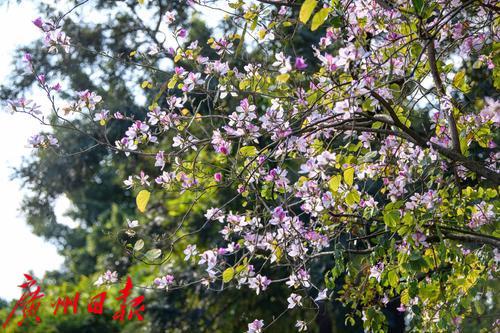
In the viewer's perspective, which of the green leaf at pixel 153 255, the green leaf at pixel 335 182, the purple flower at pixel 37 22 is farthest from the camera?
the purple flower at pixel 37 22

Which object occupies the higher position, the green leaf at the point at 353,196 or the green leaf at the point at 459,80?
the green leaf at the point at 459,80

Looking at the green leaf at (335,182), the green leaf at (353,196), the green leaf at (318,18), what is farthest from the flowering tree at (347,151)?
the green leaf at (318,18)

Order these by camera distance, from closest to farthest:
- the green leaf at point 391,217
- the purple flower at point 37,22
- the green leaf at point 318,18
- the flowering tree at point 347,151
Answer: the green leaf at point 318,18 < the green leaf at point 391,217 < the flowering tree at point 347,151 < the purple flower at point 37,22

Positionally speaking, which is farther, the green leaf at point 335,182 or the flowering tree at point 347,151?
the flowering tree at point 347,151

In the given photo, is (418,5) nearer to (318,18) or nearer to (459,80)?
(318,18)

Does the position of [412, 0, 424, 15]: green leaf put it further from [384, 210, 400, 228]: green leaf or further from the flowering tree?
[384, 210, 400, 228]: green leaf

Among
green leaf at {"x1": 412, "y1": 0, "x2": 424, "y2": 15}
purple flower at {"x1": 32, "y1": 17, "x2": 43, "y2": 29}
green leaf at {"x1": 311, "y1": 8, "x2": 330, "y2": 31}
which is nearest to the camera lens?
green leaf at {"x1": 311, "y1": 8, "x2": 330, "y2": 31}

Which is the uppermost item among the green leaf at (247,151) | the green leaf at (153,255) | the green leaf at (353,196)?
the green leaf at (247,151)

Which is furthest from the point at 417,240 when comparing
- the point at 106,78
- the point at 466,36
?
the point at 106,78

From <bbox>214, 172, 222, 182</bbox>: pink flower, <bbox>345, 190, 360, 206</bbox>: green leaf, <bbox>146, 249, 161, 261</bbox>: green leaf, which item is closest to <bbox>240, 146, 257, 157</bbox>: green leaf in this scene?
<bbox>214, 172, 222, 182</bbox>: pink flower

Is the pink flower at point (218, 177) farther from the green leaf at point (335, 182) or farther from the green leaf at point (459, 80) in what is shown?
the green leaf at point (459, 80)

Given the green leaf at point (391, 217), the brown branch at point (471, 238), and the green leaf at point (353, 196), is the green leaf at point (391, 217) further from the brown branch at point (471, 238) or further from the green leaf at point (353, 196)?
the brown branch at point (471, 238)

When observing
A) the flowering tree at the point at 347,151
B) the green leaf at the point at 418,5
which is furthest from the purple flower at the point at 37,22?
the green leaf at the point at 418,5

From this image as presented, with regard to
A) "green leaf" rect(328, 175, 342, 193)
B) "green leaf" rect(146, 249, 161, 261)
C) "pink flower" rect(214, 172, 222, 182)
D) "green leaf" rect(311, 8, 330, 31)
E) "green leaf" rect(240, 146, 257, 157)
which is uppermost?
"pink flower" rect(214, 172, 222, 182)
